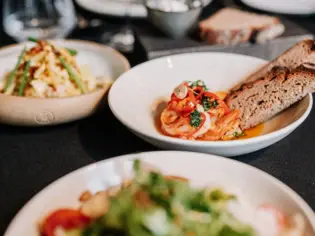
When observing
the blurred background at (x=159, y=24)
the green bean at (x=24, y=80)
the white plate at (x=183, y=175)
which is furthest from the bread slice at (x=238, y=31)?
the white plate at (x=183, y=175)

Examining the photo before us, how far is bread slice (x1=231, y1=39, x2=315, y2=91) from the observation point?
1.44m

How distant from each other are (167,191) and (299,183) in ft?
1.65

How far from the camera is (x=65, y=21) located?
2100mm

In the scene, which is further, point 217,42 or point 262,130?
point 217,42

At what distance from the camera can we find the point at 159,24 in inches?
67.3

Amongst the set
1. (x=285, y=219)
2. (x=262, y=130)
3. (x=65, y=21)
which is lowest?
(x=65, y=21)

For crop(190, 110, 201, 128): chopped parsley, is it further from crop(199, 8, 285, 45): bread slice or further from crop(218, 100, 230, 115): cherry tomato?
crop(199, 8, 285, 45): bread slice

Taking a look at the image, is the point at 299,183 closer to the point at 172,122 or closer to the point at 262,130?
the point at 262,130

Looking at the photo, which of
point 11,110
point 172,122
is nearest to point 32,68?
point 11,110

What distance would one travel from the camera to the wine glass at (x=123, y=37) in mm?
1955

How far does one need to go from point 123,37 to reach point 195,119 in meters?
0.90

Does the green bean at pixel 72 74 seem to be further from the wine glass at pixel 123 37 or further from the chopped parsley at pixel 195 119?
the wine glass at pixel 123 37

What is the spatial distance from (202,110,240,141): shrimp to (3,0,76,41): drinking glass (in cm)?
97

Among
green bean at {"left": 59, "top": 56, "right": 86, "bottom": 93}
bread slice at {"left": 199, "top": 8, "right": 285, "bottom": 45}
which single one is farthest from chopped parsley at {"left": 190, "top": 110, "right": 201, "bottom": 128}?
bread slice at {"left": 199, "top": 8, "right": 285, "bottom": 45}
